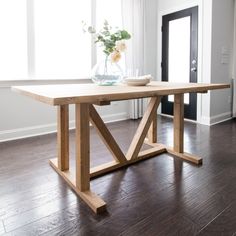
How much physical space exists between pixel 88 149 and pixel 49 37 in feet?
7.80

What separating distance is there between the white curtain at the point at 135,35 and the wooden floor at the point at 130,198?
1970mm

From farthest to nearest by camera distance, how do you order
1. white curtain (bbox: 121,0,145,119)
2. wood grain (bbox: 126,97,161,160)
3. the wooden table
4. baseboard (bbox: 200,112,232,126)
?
1. white curtain (bbox: 121,0,145,119)
2. baseboard (bbox: 200,112,232,126)
3. wood grain (bbox: 126,97,161,160)
4. the wooden table

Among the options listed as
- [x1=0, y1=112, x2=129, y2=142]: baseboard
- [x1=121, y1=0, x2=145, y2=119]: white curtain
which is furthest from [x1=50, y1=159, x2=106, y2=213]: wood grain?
[x1=121, y1=0, x2=145, y2=119]: white curtain

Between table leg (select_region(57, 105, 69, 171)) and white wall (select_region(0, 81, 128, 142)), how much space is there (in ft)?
4.75

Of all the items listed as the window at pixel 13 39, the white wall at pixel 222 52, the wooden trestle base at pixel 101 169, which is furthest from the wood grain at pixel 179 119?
the window at pixel 13 39

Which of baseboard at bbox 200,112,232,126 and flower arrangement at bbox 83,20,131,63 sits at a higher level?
flower arrangement at bbox 83,20,131,63

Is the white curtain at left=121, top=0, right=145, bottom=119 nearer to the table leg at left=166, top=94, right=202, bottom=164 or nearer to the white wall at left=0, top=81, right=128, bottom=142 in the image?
the white wall at left=0, top=81, right=128, bottom=142

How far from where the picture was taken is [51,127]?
370cm

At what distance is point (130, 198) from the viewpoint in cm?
177

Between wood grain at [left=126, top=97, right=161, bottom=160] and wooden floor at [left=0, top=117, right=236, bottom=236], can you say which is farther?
wood grain at [left=126, top=97, right=161, bottom=160]

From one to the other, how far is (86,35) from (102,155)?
216 centimetres

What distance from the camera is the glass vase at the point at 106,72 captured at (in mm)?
2244

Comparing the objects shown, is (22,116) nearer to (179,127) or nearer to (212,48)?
(179,127)

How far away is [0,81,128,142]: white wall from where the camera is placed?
10.7 feet
